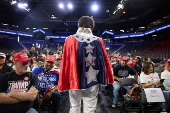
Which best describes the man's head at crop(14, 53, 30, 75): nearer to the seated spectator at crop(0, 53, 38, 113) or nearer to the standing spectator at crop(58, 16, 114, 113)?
the seated spectator at crop(0, 53, 38, 113)

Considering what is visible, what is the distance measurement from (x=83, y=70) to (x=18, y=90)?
1116 mm

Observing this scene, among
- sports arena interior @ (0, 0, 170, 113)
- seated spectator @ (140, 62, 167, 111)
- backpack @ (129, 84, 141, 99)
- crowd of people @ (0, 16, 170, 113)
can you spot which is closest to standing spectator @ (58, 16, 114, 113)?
crowd of people @ (0, 16, 170, 113)

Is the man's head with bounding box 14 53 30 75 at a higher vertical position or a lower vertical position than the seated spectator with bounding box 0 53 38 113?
higher

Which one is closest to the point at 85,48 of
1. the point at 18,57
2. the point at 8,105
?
the point at 18,57

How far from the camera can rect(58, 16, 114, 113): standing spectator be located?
65.8 inches

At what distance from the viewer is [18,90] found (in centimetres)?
207

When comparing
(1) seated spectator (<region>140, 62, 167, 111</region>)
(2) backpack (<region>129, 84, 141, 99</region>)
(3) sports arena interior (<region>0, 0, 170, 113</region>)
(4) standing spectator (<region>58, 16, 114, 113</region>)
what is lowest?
(2) backpack (<region>129, 84, 141, 99</region>)

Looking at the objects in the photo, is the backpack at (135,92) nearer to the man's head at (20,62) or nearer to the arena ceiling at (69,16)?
the man's head at (20,62)

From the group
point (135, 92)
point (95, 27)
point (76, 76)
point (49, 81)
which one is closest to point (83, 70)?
point (76, 76)

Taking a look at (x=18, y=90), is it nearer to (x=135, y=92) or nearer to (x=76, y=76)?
(x=76, y=76)

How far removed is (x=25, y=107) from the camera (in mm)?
1993

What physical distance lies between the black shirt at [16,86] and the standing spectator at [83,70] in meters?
0.74

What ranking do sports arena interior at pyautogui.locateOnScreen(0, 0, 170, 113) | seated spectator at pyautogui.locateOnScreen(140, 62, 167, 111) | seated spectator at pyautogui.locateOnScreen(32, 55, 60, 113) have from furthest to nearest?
sports arena interior at pyautogui.locateOnScreen(0, 0, 170, 113) → seated spectator at pyautogui.locateOnScreen(140, 62, 167, 111) → seated spectator at pyautogui.locateOnScreen(32, 55, 60, 113)

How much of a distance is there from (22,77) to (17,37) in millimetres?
27585
